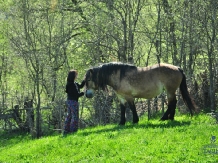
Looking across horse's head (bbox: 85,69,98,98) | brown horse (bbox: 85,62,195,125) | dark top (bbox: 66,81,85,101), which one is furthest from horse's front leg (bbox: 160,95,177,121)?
dark top (bbox: 66,81,85,101)

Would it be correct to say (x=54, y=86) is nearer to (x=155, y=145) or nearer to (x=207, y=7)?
(x=207, y=7)

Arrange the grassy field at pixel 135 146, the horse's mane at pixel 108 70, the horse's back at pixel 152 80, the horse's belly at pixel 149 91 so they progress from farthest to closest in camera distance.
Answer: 1. the horse's mane at pixel 108 70
2. the horse's belly at pixel 149 91
3. the horse's back at pixel 152 80
4. the grassy field at pixel 135 146

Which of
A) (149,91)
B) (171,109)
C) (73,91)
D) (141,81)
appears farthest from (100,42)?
(171,109)

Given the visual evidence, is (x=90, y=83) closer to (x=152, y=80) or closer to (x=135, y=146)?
(x=152, y=80)

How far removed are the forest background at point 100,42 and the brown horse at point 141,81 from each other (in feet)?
8.92

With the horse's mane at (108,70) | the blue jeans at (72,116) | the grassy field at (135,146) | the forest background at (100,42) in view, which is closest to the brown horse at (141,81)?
the horse's mane at (108,70)

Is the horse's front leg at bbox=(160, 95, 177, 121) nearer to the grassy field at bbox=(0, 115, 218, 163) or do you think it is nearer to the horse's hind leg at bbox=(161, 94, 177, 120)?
the horse's hind leg at bbox=(161, 94, 177, 120)

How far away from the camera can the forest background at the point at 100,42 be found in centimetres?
1408

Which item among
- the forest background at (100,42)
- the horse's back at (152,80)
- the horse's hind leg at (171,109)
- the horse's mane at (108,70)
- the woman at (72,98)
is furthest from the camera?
the forest background at (100,42)

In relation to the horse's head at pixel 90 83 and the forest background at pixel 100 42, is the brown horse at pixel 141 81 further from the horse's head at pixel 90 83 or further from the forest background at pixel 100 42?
the forest background at pixel 100 42

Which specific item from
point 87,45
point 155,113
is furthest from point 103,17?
point 155,113

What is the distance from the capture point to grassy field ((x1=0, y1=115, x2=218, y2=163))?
6800 mm

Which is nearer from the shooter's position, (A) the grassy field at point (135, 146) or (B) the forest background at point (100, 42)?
(A) the grassy field at point (135, 146)

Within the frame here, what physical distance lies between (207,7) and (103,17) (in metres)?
4.96
